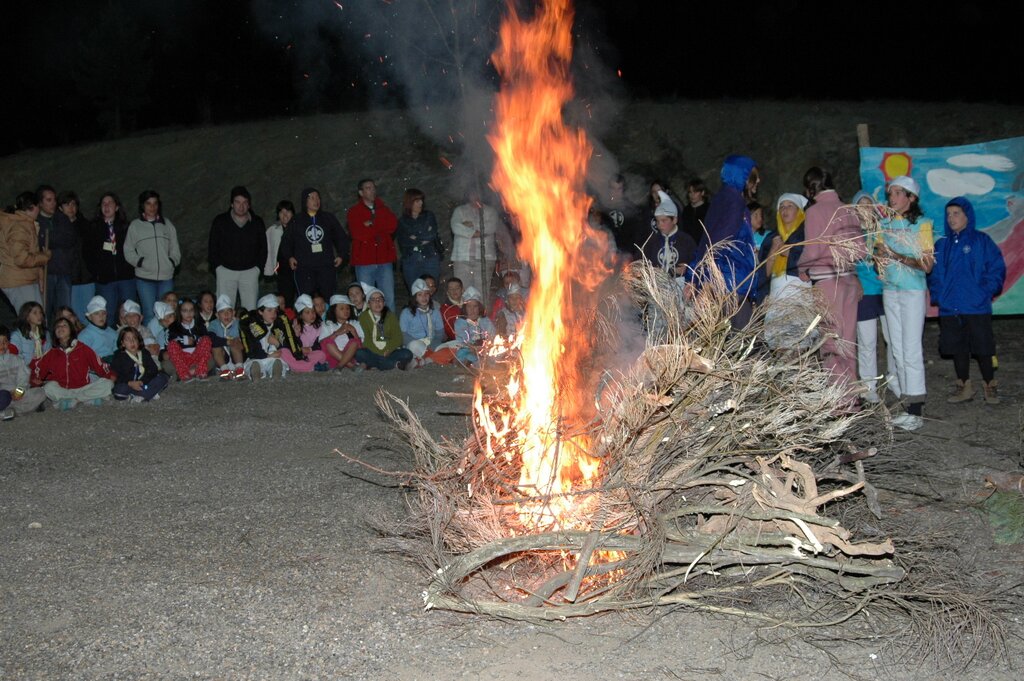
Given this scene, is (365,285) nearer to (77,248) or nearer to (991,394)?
(77,248)

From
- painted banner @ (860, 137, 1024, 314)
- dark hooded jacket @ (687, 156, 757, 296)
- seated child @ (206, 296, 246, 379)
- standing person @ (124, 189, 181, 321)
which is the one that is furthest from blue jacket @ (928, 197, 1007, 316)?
standing person @ (124, 189, 181, 321)

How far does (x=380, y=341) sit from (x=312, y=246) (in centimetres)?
148

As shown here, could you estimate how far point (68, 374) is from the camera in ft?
28.0

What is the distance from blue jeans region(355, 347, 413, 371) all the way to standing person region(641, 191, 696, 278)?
3.05 m

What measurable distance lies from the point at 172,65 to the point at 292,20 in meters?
27.7

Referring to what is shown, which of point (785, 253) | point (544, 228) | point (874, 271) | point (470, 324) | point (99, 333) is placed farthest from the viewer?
point (470, 324)

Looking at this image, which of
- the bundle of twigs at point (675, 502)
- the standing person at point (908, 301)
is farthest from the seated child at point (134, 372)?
the standing person at point (908, 301)

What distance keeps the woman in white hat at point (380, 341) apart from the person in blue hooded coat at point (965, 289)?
528 cm

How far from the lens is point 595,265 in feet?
20.4

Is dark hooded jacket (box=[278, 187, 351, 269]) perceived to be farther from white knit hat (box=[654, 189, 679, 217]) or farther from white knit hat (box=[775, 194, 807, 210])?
white knit hat (box=[775, 194, 807, 210])

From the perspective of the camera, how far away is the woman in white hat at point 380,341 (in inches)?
394

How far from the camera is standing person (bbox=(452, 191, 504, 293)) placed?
10734mm

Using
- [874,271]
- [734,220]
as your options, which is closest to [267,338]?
[734,220]

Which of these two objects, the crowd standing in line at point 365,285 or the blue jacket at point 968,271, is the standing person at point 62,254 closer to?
the crowd standing in line at point 365,285
